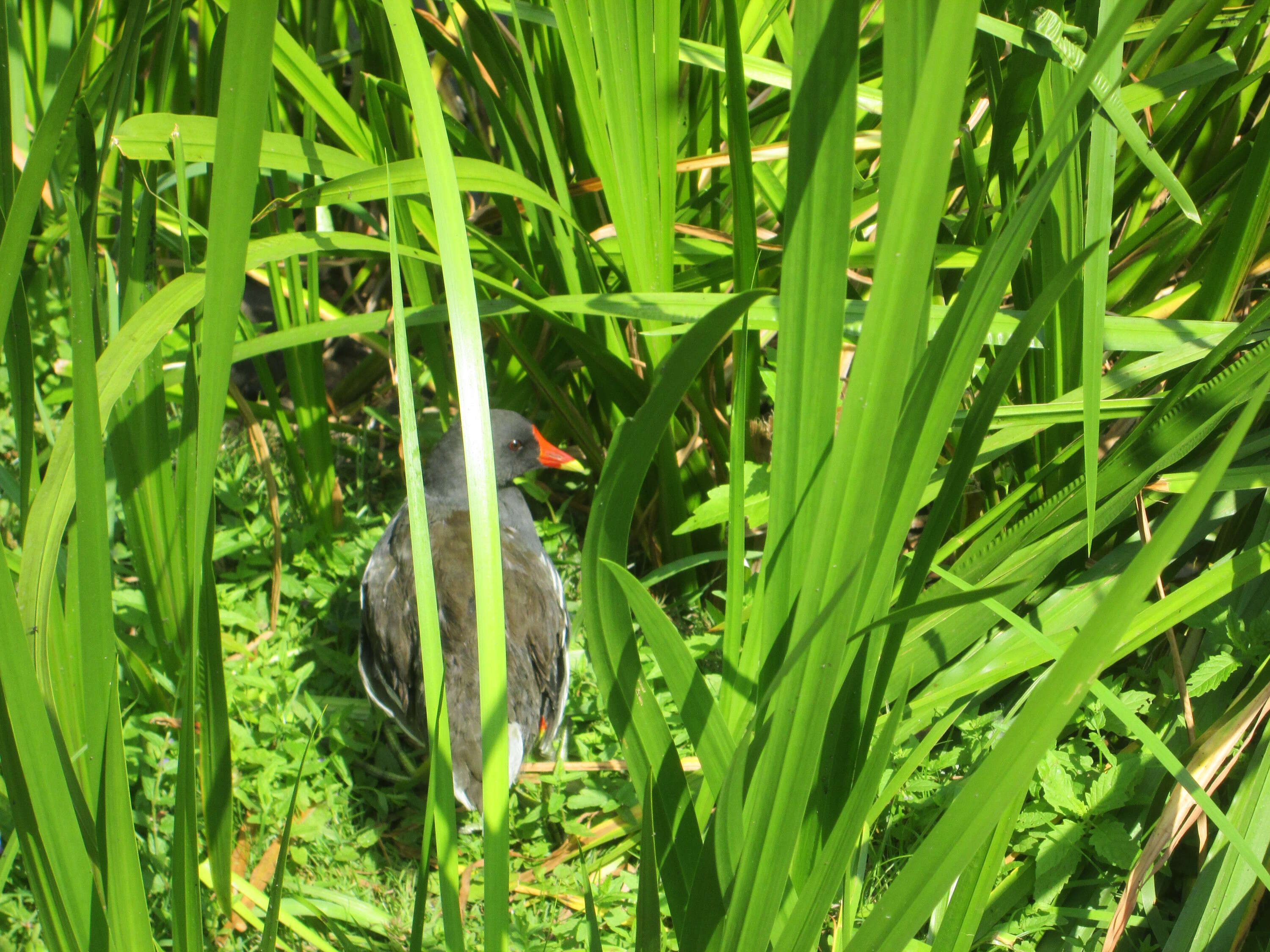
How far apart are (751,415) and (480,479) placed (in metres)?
1.66

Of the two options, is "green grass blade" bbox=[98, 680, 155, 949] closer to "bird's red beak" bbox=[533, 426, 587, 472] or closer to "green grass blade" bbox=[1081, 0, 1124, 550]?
"green grass blade" bbox=[1081, 0, 1124, 550]

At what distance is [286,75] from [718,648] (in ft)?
6.13

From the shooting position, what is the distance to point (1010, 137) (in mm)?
1852

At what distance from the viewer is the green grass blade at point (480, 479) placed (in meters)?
1.07

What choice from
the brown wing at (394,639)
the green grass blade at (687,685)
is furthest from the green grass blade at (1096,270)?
the brown wing at (394,639)

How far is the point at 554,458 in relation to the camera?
318 centimetres

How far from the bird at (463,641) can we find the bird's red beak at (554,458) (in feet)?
0.73

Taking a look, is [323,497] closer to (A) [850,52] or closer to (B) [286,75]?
(B) [286,75]

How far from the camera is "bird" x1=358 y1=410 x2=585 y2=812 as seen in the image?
2322 millimetres

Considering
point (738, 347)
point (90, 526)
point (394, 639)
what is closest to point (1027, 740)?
point (738, 347)

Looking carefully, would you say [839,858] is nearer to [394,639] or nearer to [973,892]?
[973,892]

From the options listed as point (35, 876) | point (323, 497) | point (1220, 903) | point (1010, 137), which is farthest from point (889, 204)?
point (323, 497)

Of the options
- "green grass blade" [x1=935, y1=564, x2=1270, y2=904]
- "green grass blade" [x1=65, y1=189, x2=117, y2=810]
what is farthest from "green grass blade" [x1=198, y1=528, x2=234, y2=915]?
"green grass blade" [x1=935, y1=564, x2=1270, y2=904]

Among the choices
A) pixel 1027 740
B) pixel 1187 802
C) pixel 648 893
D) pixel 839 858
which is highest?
pixel 1027 740
